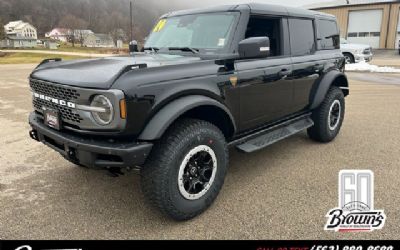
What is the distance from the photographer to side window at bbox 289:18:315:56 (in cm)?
415

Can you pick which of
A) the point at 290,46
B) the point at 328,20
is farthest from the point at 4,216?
the point at 328,20

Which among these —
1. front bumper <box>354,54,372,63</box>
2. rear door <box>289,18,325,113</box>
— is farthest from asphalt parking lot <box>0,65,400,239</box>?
front bumper <box>354,54,372,63</box>

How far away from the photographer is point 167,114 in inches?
103

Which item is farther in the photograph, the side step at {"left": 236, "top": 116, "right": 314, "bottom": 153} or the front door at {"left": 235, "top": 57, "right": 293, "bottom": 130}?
the side step at {"left": 236, "top": 116, "right": 314, "bottom": 153}

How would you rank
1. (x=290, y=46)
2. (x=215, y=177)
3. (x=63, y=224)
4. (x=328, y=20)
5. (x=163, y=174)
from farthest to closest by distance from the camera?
(x=328, y=20)
(x=290, y=46)
(x=215, y=177)
(x=63, y=224)
(x=163, y=174)

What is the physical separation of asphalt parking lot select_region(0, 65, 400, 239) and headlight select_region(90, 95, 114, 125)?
989mm

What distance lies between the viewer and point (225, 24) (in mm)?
3479

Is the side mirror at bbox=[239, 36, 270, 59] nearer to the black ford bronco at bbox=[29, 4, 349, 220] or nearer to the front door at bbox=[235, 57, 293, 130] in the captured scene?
the black ford bronco at bbox=[29, 4, 349, 220]

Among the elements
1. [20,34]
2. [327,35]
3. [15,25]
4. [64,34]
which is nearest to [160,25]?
[327,35]

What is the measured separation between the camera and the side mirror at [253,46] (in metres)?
3.05

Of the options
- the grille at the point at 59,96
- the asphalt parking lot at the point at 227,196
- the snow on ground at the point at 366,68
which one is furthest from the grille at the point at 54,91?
the snow on ground at the point at 366,68

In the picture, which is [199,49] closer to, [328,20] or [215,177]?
[215,177]

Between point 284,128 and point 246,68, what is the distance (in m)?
1.27

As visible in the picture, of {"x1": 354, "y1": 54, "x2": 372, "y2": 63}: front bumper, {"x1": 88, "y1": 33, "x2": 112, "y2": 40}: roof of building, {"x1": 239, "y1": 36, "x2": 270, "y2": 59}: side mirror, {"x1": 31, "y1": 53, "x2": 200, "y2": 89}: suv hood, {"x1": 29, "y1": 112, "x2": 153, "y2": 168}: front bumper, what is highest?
{"x1": 88, "y1": 33, "x2": 112, "y2": 40}: roof of building
